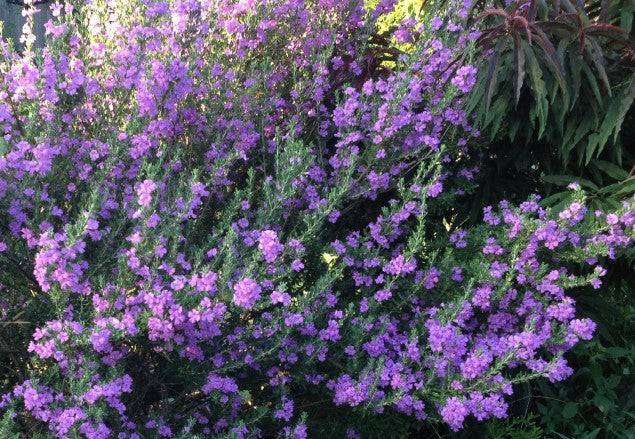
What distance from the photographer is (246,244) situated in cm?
251

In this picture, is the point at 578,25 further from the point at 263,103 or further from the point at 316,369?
the point at 316,369

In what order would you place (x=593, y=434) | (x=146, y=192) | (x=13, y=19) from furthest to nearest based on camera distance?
(x=13, y=19) < (x=593, y=434) < (x=146, y=192)

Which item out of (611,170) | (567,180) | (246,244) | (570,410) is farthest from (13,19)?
(570,410)

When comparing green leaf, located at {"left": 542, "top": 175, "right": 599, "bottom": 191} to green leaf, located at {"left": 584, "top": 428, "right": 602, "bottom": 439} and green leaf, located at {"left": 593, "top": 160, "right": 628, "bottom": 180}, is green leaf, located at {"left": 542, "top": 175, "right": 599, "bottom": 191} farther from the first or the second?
green leaf, located at {"left": 584, "top": 428, "right": 602, "bottom": 439}

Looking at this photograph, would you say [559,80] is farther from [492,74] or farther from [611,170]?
[611,170]

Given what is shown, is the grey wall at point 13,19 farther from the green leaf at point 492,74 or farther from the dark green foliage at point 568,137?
the green leaf at point 492,74

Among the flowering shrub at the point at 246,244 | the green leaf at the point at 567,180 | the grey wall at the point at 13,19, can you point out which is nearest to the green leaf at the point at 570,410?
the flowering shrub at the point at 246,244

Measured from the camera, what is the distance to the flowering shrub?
2203mm

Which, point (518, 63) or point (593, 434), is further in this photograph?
point (593, 434)

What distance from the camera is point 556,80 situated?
2.96m

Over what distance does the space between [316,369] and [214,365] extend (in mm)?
475

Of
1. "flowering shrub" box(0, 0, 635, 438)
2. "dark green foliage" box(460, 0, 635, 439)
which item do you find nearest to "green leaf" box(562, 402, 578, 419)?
"dark green foliage" box(460, 0, 635, 439)

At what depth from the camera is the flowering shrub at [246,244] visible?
7.23ft

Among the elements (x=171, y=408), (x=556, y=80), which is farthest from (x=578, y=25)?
(x=171, y=408)
